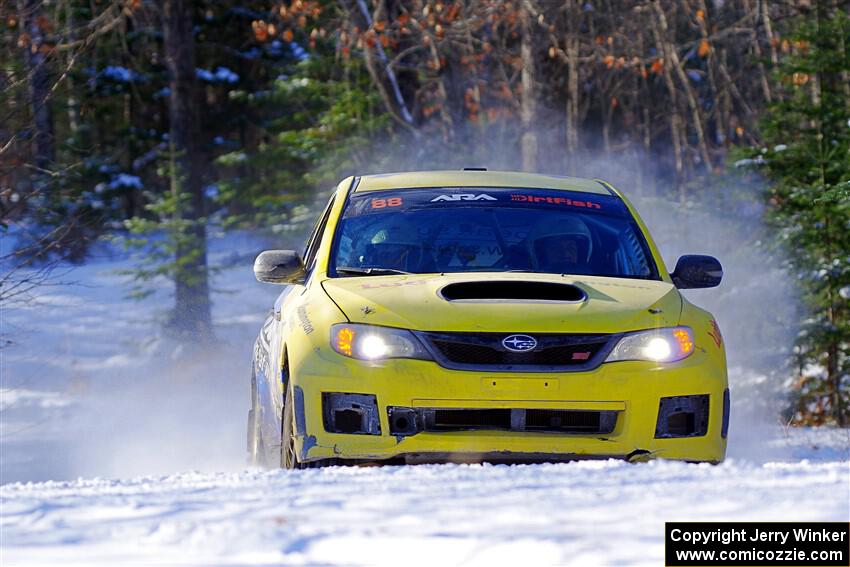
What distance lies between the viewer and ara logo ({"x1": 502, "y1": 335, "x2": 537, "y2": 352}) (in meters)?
6.03

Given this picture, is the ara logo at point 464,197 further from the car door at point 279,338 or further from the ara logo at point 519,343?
the ara logo at point 519,343

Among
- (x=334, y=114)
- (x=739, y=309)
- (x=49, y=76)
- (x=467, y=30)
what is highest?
(x=49, y=76)

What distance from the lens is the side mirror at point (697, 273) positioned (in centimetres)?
740

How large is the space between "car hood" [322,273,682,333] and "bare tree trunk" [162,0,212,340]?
1633 cm

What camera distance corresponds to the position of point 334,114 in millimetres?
24266

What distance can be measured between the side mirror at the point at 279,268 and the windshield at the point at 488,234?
0.77ft

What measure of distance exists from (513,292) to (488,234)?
Answer: 114 centimetres

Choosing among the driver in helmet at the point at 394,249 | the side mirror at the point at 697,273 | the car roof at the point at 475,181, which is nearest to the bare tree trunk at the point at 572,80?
the car roof at the point at 475,181

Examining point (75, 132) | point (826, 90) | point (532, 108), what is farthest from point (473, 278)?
point (75, 132)

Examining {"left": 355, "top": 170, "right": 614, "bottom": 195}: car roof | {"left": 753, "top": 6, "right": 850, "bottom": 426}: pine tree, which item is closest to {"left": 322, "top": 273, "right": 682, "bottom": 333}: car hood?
{"left": 355, "top": 170, "right": 614, "bottom": 195}: car roof

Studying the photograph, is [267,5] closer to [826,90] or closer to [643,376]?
[826,90]

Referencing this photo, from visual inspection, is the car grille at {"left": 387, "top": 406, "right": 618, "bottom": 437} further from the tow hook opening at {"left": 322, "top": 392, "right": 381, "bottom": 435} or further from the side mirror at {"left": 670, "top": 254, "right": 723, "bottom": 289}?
the side mirror at {"left": 670, "top": 254, "right": 723, "bottom": 289}

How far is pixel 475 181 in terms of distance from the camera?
8039 mm

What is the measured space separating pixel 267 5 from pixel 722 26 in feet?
32.3
